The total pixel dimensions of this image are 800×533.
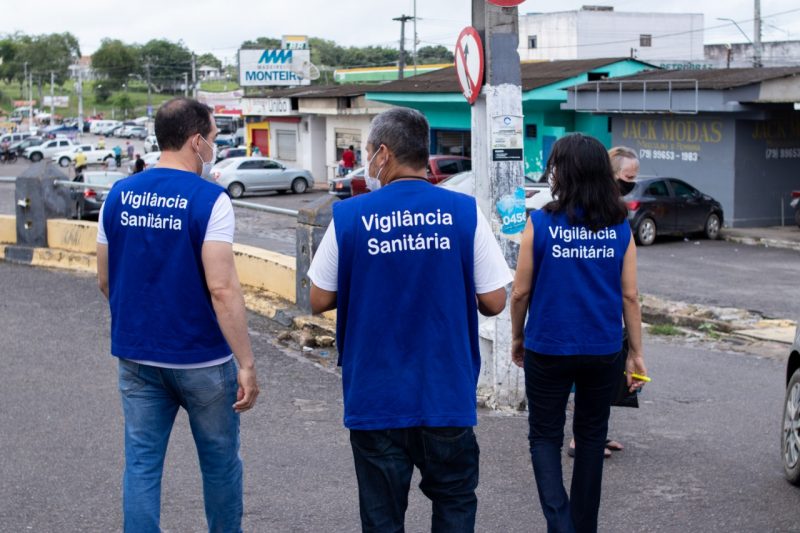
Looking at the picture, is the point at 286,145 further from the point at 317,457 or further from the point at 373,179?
the point at 373,179

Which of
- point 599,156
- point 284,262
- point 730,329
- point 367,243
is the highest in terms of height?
point 599,156

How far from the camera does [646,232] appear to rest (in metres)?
23.0

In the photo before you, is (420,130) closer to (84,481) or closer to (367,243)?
(367,243)

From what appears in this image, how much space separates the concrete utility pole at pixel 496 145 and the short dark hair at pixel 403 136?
3.61 m

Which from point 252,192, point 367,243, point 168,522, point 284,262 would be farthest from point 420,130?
point 252,192

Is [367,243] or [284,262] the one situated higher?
[367,243]

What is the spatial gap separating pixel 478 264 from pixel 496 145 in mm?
3696

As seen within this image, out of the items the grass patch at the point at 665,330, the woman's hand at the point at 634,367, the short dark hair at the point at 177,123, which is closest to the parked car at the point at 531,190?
the grass patch at the point at 665,330

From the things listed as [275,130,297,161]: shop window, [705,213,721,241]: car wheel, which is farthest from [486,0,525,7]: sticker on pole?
[275,130,297,161]: shop window

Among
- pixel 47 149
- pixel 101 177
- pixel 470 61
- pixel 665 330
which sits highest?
pixel 47 149

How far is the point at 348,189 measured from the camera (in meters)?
34.6

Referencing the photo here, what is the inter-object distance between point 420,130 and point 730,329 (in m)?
9.61

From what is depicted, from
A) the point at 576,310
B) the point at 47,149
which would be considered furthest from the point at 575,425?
the point at 47,149

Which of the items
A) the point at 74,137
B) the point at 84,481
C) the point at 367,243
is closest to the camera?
the point at 367,243
